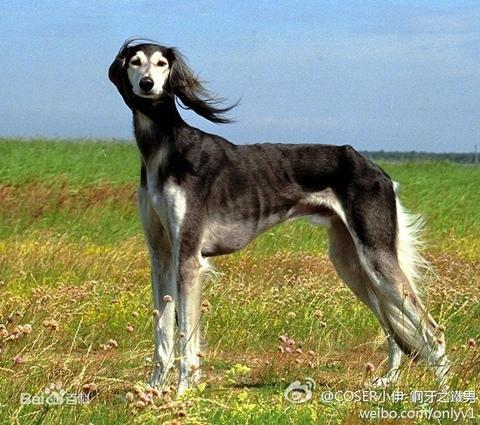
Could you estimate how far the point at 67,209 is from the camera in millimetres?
18078

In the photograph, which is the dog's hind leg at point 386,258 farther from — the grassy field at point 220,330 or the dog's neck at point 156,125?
the dog's neck at point 156,125

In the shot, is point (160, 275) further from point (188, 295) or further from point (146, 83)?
point (146, 83)

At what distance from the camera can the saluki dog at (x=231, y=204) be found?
677 centimetres

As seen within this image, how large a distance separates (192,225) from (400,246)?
1.56 m

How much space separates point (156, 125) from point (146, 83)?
388 millimetres

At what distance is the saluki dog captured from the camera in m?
6.77

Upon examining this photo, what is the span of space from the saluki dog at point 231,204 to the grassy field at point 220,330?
33 cm

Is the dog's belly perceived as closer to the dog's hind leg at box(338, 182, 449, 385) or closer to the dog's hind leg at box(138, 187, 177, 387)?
the dog's hind leg at box(138, 187, 177, 387)

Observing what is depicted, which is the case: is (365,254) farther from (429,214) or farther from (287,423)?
(429,214)

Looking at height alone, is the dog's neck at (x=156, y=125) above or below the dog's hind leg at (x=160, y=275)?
above

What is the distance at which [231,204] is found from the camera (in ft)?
23.7

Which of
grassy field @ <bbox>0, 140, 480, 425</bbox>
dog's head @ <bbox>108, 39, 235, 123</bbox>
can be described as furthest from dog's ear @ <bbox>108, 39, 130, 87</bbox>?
grassy field @ <bbox>0, 140, 480, 425</bbox>

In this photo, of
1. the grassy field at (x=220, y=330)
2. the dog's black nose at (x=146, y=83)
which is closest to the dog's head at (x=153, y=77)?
the dog's black nose at (x=146, y=83)

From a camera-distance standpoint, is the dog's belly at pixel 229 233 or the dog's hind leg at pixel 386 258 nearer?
the dog's belly at pixel 229 233
